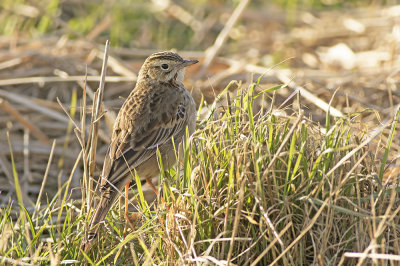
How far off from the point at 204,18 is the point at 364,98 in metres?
4.25

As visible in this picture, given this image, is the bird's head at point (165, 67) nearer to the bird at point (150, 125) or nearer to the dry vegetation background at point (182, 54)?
the bird at point (150, 125)

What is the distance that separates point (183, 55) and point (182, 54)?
0.25 ft

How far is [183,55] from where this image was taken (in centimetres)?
838

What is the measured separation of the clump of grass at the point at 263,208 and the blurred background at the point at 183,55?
4.84 feet

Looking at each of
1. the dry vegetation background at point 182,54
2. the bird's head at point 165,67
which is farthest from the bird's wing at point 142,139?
the dry vegetation background at point 182,54

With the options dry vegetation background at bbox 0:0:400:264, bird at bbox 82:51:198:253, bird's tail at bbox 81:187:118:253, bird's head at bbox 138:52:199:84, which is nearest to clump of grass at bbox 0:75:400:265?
bird's tail at bbox 81:187:118:253

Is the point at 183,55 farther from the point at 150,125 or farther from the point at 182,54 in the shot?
Result: the point at 150,125

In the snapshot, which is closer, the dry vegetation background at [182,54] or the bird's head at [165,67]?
the bird's head at [165,67]

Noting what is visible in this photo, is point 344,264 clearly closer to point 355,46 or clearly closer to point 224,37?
point 224,37

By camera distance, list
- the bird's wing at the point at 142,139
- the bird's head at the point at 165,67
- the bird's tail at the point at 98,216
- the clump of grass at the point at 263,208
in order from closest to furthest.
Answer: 1. the clump of grass at the point at 263,208
2. the bird's tail at the point at 98,216
3. the bird's wing at the point at 142,139
4. the bird's head at the point at 165,67

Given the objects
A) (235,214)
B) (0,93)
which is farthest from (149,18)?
(235,214)

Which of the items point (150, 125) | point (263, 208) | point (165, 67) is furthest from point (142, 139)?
point (263, 208)

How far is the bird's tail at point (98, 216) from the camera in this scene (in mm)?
3963

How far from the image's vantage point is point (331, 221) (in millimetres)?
3629
